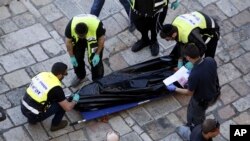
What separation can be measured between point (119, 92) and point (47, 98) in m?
1.14

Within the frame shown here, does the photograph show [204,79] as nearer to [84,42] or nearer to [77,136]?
[84,42]

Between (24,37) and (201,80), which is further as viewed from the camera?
(24,37)

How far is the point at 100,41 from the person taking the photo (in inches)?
323

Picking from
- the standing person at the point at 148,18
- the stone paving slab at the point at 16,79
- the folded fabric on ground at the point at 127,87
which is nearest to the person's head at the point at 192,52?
the folded fabric on ground at the point at 127,87

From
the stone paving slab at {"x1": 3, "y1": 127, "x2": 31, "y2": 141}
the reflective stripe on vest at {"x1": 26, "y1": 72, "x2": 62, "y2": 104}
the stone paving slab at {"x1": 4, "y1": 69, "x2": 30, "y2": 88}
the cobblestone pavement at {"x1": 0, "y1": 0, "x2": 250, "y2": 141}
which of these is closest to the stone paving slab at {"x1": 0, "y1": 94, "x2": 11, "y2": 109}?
the cobblestone pavement at {"x1": 0, "y1": 0, "x2": 250, "y2": 141}

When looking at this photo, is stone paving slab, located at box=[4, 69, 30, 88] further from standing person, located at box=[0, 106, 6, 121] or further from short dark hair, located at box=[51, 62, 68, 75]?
short dark hair, located at box=[51, 62, 68, 75]

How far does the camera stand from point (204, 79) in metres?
7.15

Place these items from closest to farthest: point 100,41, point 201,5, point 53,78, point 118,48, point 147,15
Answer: point 53,78, point 100,41, point 147,15, point 118,48, point 201,5

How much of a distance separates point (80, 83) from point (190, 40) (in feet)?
6.52

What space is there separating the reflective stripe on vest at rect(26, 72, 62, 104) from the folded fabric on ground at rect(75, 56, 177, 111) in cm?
71

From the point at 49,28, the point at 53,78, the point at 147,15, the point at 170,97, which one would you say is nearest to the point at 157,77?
the point at 170,97

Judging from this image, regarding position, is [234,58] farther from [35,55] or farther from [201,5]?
[35,55]

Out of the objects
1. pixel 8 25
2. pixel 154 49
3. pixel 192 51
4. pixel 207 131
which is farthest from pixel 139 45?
pixel 207 131

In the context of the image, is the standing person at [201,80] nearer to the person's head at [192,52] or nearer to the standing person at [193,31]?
the person's head at [192,52]
